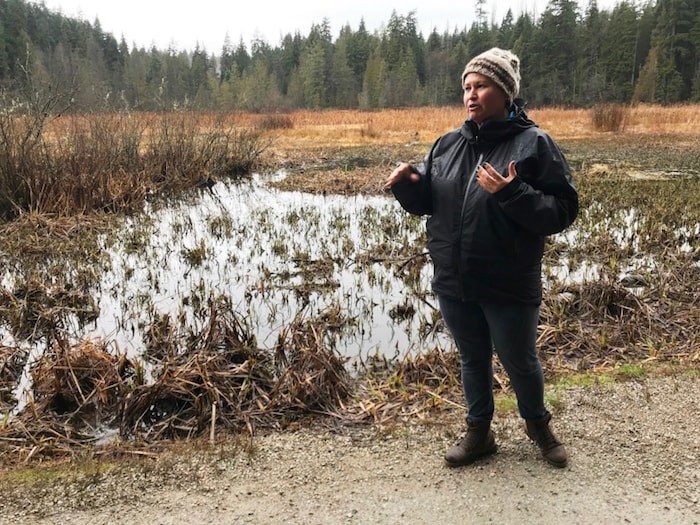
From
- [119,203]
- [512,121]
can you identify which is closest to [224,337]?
[512,121]

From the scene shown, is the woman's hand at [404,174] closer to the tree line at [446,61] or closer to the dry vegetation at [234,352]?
the dry vegetation at [234,352]

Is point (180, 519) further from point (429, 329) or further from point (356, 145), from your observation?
point (356, 145)

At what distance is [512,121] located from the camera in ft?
8.14

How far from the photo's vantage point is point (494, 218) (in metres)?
2.50

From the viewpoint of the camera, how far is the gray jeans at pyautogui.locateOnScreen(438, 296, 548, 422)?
261cm

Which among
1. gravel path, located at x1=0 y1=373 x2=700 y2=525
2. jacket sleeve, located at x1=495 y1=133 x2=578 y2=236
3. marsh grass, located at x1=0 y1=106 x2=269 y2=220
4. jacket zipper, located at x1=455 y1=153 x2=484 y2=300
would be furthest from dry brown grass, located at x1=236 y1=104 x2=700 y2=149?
jacket sleeve, located at x1=495 y1=133 x2=578 y2=236

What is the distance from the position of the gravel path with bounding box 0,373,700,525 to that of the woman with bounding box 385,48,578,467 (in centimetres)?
21

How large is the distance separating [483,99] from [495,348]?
3.87 feet

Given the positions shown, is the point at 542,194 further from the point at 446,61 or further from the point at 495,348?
the point at 446,61

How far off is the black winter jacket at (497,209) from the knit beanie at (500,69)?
0.11 metres

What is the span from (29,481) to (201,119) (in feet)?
48.0

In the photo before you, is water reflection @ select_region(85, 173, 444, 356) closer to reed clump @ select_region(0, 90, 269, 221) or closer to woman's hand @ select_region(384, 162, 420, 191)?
reed clump @ select_region(0, 90, 269, 221)

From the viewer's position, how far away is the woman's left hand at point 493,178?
2.32m

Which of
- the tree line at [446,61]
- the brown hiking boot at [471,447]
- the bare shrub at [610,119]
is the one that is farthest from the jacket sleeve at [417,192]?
the tree line at [446,61]
